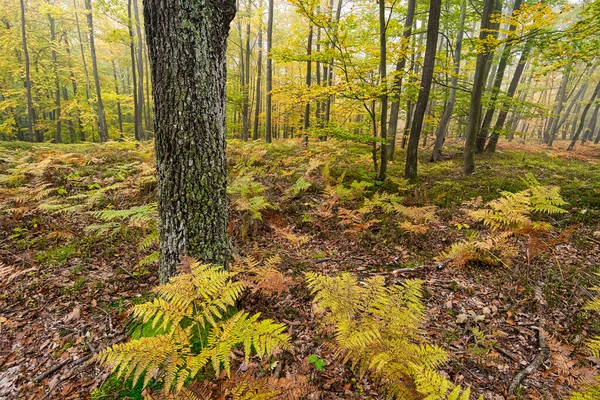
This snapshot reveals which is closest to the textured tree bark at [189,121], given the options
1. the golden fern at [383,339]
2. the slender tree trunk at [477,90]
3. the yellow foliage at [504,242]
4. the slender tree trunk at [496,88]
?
the golden fern at [383,339]

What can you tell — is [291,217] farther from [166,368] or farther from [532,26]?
[532,26]

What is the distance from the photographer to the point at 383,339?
2225mm

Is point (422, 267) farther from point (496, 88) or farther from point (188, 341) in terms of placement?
point (496, 88)

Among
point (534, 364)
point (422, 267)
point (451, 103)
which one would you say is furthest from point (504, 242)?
point (451, 103)

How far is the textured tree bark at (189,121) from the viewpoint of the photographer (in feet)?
7.58

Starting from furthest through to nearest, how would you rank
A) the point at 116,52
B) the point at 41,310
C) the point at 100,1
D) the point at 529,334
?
the point at 116,52 → the point at 100,1 → the point at 41,310 → the point at 529,334

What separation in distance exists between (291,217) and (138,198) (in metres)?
3.53

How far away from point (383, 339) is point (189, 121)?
2.57 m

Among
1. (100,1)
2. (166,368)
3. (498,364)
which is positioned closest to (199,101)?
(166,368)

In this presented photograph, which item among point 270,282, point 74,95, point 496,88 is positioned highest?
point 74,95

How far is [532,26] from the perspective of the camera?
5551mm

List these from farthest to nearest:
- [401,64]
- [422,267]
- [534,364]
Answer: [401,64]
[422,267]
[534,364]

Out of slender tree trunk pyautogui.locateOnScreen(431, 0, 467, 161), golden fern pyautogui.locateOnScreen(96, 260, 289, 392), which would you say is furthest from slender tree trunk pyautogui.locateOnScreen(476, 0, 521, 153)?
golden fern pyautogui.locateOnScreen(96, 260, 289, 392)

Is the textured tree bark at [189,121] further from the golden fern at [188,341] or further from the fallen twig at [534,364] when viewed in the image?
the fallen twig at [534,364]
